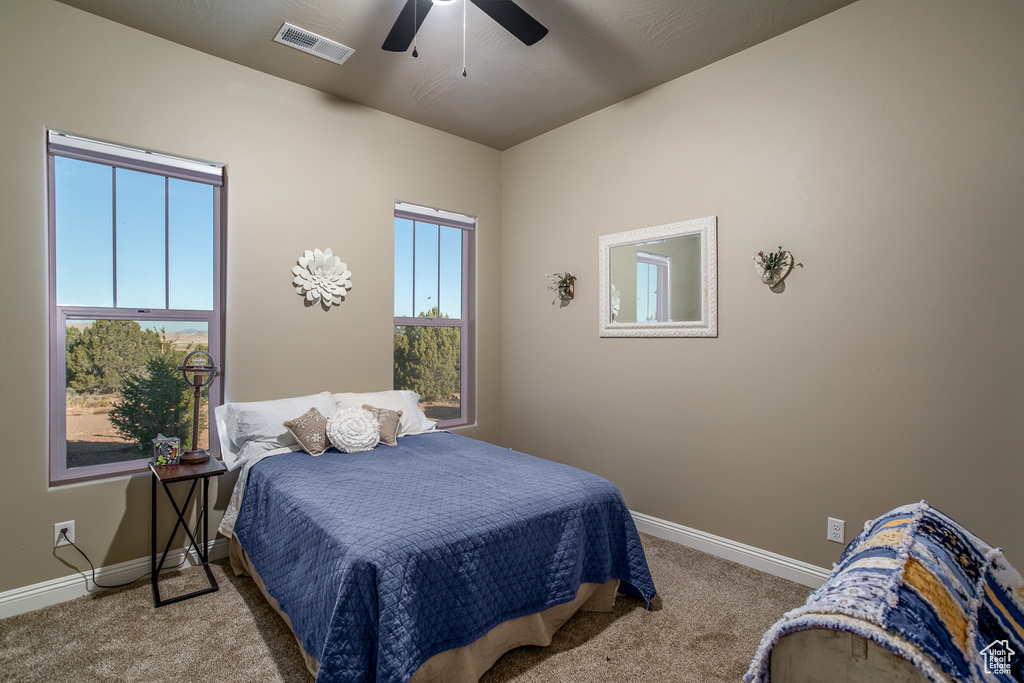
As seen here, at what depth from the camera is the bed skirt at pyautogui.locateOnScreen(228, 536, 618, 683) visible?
176cm

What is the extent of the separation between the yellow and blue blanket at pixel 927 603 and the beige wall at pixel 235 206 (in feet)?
9.77

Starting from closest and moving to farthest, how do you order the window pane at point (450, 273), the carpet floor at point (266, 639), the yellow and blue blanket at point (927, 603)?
the yellow and blue blanket at point (927, 603) → the carpet floor at point (266, 639) → the window pane at point (450, 273)

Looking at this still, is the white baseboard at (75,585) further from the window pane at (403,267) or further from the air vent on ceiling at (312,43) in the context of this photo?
the air vent on ceiling at (312,43)

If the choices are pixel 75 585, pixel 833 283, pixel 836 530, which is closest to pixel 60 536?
pixel 75 585

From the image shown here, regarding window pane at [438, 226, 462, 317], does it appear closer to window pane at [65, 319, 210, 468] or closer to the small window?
the small window

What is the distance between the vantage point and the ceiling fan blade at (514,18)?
2.01 meters

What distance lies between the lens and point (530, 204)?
412 centimetres

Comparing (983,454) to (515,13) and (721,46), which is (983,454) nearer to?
(721,46)

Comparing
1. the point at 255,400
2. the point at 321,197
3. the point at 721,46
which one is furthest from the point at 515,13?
the point at 255,400

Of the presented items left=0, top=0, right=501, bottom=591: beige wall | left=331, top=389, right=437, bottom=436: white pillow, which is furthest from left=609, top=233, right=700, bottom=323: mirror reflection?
left=331, top=389, right=437, bottom=436: white pillow

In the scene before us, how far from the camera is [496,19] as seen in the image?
210cm

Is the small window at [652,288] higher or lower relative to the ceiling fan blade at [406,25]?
lower

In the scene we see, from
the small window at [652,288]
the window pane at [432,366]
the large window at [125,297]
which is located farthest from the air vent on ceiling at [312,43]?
the small window at [652,288]

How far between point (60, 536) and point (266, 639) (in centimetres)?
124
